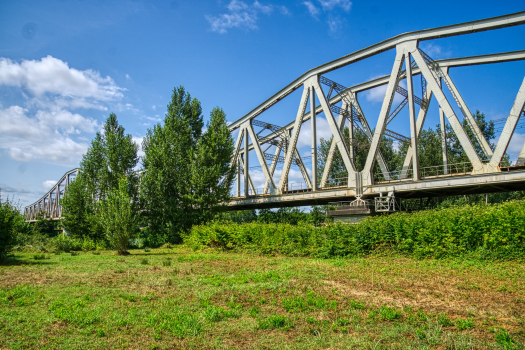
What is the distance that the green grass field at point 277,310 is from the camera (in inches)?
221

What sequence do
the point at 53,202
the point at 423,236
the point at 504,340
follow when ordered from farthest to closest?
the point at 53,202, the point at 423,236, the point at 504,340

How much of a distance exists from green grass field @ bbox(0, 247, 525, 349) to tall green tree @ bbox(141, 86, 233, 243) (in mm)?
19851

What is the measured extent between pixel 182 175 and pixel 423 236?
78.7 ft

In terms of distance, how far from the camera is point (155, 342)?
5.63 m

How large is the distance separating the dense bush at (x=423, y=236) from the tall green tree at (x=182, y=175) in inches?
520

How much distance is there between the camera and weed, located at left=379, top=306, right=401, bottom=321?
6.54 meters

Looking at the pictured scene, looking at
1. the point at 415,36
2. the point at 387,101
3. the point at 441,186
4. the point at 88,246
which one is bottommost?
the point at 88,246

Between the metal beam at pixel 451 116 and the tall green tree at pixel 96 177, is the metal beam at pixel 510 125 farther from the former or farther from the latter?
the tall green tree at pixel 96 177

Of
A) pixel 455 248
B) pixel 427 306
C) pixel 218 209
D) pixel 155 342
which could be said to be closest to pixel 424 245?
pixel 455 248

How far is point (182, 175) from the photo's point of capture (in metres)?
32.0

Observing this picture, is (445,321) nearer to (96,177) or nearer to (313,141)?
(313,141)

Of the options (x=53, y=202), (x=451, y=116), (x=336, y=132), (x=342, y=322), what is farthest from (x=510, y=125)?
(x=53, y=202)

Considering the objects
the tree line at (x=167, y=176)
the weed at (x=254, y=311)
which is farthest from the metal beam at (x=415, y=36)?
the weed at (x=254, y=311)

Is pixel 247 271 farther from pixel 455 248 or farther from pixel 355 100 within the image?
pixel 355 100
